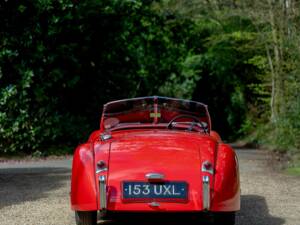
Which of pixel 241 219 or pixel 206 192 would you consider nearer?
pixel 206 192

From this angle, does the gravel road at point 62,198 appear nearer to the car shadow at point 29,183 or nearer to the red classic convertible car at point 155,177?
the car shadow at point 29,183

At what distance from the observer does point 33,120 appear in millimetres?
20094

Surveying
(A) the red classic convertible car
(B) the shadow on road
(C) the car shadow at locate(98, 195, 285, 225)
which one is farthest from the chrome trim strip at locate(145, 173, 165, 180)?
(B) the shadow on road

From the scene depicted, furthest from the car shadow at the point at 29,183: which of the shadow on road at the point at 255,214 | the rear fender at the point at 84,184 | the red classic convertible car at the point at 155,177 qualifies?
the shadow on road at the point at 255,214

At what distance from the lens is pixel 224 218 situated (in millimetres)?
6949

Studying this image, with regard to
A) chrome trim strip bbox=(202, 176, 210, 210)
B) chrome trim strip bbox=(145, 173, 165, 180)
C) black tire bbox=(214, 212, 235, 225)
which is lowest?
black tire bbox=(214, 212, 235, 225)

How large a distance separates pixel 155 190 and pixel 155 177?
0.13 metres

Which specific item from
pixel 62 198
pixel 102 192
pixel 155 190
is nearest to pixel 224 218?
pixel 155 190

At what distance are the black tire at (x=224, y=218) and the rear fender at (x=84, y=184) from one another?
4.14ft

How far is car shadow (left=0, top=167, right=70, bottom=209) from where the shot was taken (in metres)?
9.73

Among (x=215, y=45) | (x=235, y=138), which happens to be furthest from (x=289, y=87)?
(x=235, y=138)

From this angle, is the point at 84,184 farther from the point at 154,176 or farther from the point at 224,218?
the point at 224,218

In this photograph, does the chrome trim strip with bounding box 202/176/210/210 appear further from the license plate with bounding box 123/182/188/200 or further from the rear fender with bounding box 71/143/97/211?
the rear fender with bounding box 71/143/97/211

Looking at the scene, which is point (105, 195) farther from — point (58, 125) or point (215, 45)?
point (215, 45)
